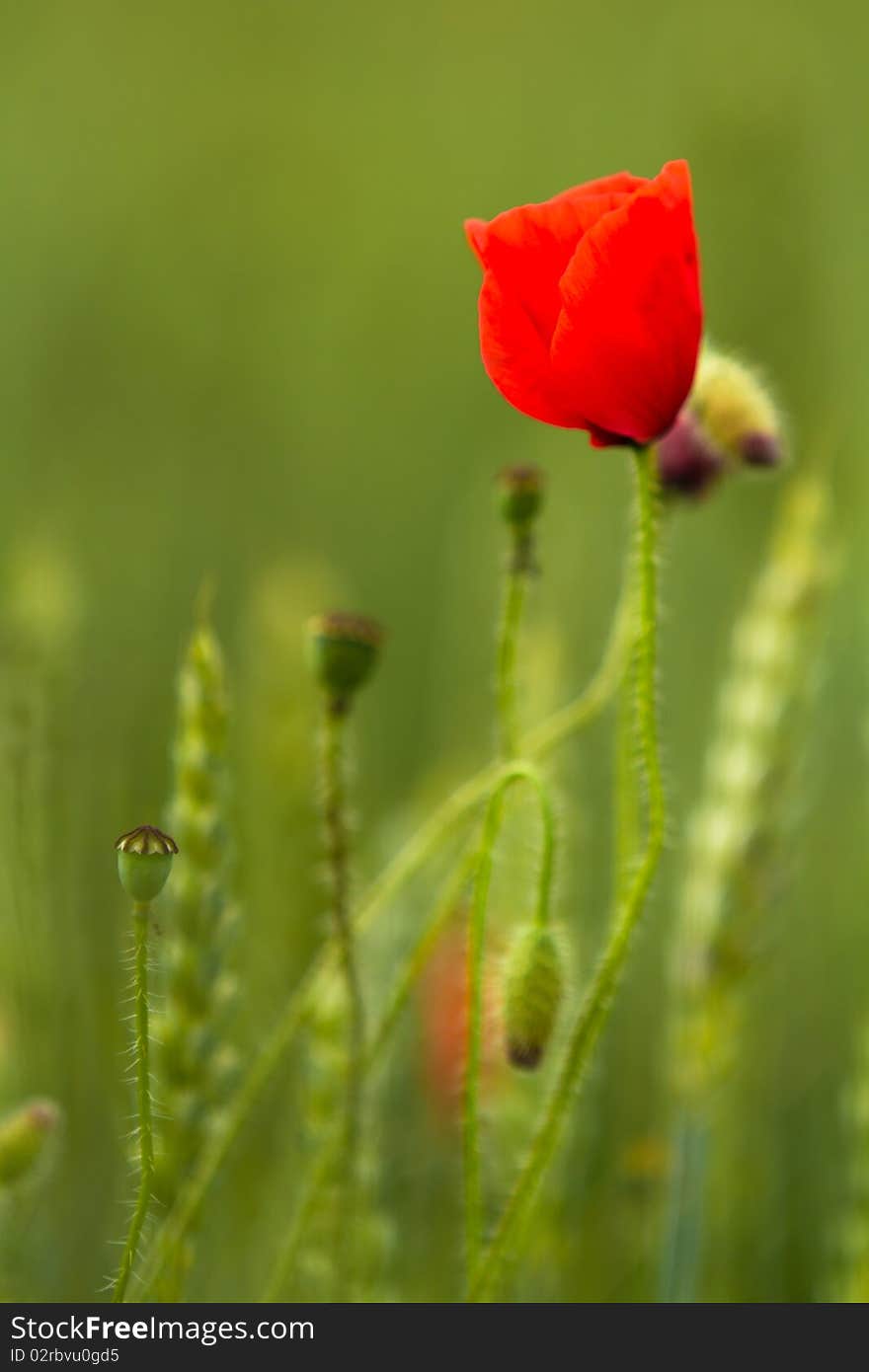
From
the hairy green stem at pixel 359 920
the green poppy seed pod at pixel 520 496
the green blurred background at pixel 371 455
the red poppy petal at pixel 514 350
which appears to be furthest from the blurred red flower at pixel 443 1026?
the red poppy petal at pixel 514 350

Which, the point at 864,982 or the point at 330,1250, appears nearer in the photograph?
the point at 330,1250

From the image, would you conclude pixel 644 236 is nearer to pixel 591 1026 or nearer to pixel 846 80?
pixel 591 1026

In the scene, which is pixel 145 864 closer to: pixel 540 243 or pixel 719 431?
pixel 540 243

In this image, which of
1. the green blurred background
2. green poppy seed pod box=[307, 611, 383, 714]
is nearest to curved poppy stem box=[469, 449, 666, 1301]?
green poppy seed pod box=[307, 611, 383, 714]

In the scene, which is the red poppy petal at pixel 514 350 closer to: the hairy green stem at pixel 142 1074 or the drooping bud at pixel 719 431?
the drooping bud at pixel 719 431

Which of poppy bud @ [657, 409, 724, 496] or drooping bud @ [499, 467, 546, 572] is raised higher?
poppy bud @ [657, 409, 724, 496]

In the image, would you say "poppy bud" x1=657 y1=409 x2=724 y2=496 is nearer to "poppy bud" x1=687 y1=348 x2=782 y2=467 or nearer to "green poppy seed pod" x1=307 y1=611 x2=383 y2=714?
"poppy bud" x1=687 y1=348 x2=782 y2=467

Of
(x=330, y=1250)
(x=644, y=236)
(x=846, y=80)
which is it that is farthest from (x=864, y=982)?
(x=846, y=80)
